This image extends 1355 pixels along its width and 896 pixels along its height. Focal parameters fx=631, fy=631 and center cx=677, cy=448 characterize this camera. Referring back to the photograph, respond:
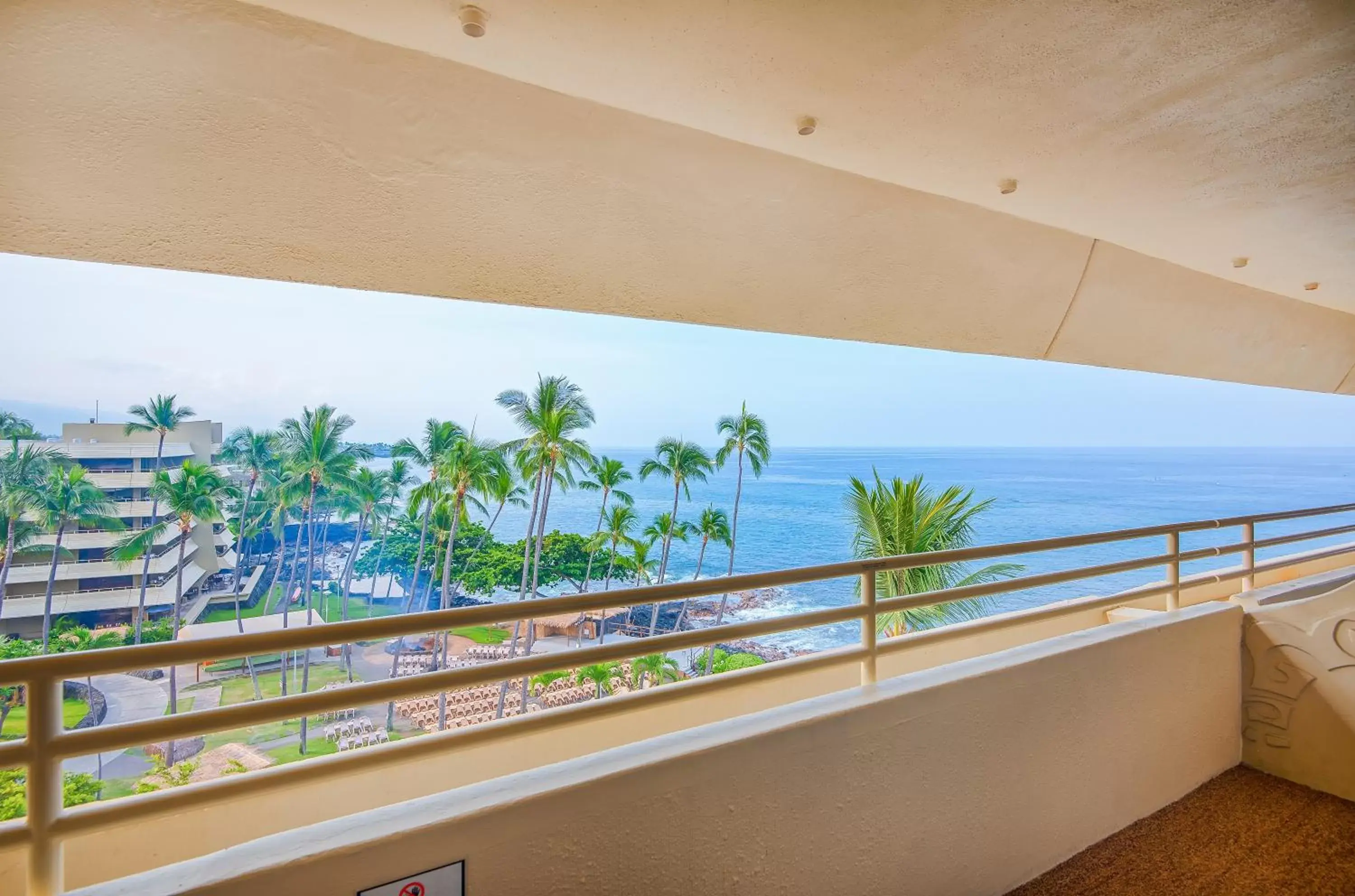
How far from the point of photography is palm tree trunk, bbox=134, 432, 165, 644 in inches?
336

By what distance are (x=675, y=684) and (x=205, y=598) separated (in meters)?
11.5

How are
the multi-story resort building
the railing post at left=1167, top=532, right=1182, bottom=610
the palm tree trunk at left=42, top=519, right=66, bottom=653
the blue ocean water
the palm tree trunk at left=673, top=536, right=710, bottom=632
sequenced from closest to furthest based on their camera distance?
the railing post at left=1167, top=532, right=1182, bottom=610, the palm tree trunk at left=42, top=519, right=66, bottom=653, the multi-story resort building, the palm tree trunk at left=673, top=536, right=710, bottom=632, the blue ocean water

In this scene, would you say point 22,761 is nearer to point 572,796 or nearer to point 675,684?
point 572,796

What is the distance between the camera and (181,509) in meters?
Result: 9.25

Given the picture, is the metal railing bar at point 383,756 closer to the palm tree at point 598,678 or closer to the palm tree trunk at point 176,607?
the palm tree trunk at point 176,607

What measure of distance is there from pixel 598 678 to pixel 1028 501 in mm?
27652

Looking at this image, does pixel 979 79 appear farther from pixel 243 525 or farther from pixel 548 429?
pixel 548 429

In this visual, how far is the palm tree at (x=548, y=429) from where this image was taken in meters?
15.1

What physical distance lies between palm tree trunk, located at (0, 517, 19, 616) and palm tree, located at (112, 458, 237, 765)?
1.12 m

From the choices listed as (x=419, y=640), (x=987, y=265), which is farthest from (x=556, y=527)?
(x=987, y=265)

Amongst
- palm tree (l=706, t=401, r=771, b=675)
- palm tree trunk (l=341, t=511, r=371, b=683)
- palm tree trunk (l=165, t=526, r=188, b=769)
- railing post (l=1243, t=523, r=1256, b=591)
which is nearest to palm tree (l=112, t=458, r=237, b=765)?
palm tree trunk (l=165, t=526, r=188, b=769)

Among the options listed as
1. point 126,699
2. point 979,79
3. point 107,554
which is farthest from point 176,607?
point 979,79

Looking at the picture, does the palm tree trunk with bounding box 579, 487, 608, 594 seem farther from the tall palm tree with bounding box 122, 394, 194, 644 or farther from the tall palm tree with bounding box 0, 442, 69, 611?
the tall palm tree with bounding box 0, 442, 69, 611

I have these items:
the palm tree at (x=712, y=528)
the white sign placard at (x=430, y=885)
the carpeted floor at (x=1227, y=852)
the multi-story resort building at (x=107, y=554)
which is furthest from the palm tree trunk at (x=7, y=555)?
the palm tree at (x=712, y=528)
